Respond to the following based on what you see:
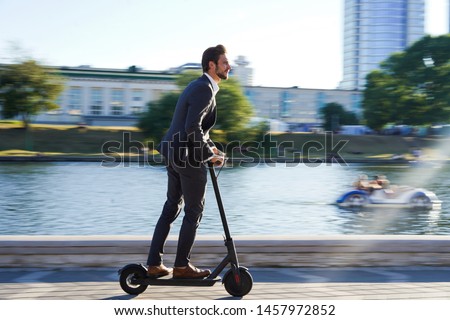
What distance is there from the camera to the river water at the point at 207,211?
17.0 metres

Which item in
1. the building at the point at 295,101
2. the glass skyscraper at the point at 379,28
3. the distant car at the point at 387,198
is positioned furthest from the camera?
the glass skyscraper at the point at 379,28

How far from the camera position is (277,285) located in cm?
520

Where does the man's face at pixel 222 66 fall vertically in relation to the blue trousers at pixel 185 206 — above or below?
above

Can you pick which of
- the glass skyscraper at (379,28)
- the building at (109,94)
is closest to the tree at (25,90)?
the building at (109,94)

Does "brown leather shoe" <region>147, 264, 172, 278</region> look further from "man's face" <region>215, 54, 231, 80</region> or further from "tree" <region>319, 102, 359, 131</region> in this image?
"tree" <region>319, 102, 359, 131</region>

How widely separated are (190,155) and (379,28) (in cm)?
16401

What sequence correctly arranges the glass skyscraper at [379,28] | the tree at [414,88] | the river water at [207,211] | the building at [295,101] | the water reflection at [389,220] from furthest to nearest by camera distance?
the glass skyscraper at [379,28], the building at [295,101], the tree at [414,88], the water reflection at [389,220], the river water at [207,211]

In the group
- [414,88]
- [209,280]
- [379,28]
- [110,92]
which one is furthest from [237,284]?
[379,28]

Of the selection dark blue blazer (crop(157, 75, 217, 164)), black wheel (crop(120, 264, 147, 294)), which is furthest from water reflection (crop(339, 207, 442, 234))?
dark blue blazer (crop(157, 75, 217, 164))

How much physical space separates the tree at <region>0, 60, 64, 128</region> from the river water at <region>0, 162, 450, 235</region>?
34.0m

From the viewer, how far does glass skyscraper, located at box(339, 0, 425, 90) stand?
161375mm

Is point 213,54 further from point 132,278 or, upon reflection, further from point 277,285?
point 277,285

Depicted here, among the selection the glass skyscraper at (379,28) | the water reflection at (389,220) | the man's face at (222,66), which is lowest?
the water reflection at (389,220)

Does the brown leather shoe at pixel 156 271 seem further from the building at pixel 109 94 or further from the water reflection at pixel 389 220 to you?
the building at pixel 109 94
